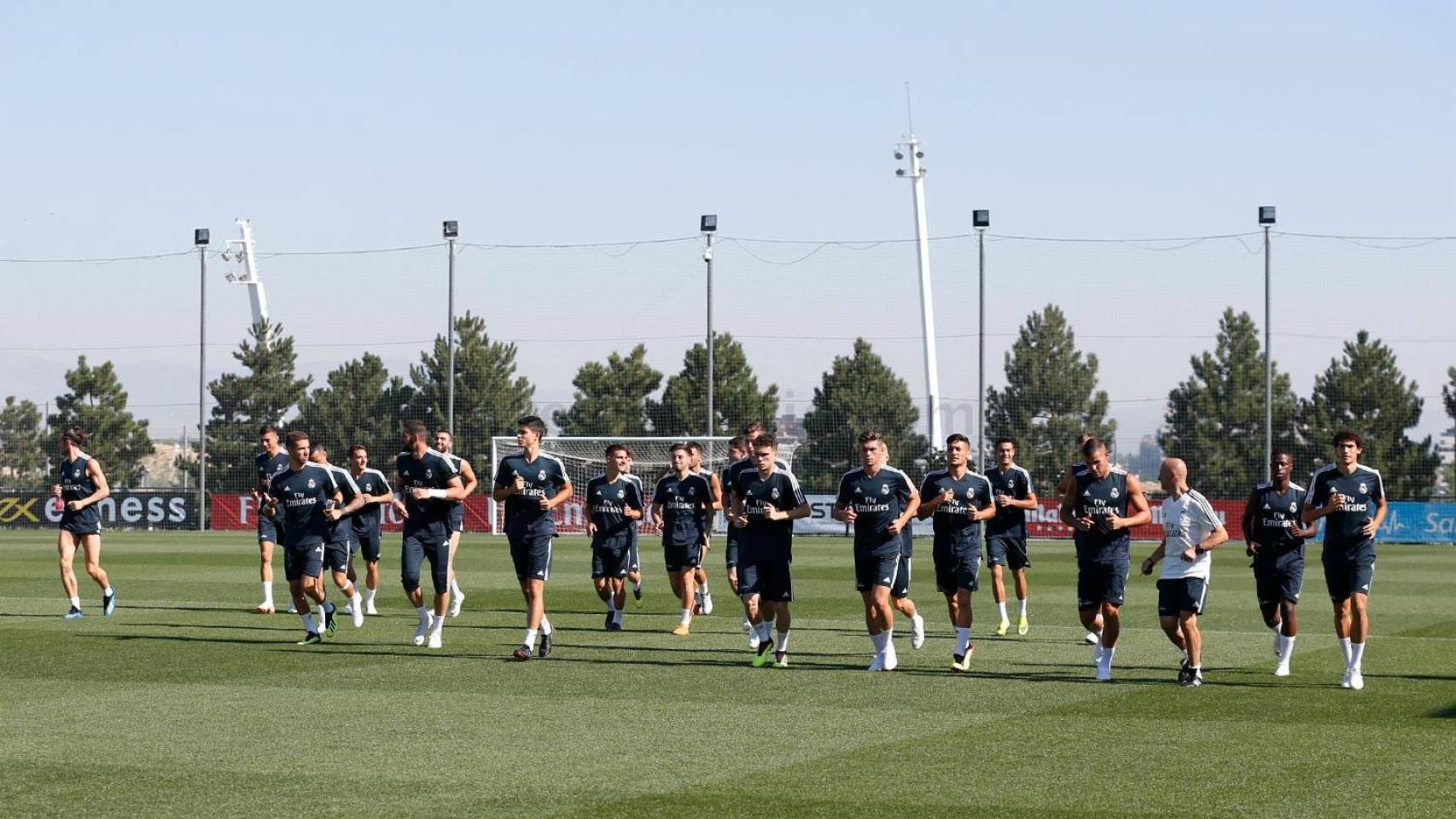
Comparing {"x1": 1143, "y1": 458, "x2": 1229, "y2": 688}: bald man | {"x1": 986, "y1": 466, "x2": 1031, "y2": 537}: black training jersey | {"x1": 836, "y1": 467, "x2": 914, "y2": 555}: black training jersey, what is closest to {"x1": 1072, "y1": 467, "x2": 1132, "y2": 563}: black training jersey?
{"x1": 1143, "y1": 458, "x2": 1229, "y2": 688}: bald man

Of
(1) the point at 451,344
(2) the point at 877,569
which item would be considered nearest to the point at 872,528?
(2) the point at 877,569

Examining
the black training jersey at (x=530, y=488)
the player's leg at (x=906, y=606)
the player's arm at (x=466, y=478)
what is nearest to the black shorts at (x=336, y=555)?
the player's arm at (x=466, y=478)

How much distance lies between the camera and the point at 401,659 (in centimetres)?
1586

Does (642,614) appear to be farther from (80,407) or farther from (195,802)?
(80,407)

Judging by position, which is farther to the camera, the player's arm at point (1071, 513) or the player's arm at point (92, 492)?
the player's arm at point (92, 492)

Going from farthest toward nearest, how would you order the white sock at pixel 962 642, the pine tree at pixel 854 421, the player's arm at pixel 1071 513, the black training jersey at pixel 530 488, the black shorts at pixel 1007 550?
the pine tree at pixel 854 421, the black shorts at pixel 1007 550, the black training jersey at pixel 530 488, the white sock at pixel 962 642, the player's arm at pixel 1071 513

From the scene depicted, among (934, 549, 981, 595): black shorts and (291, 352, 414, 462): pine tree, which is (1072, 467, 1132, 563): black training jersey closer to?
(934, 549, 981, 595): black shorts

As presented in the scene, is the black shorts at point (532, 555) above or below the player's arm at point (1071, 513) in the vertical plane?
below

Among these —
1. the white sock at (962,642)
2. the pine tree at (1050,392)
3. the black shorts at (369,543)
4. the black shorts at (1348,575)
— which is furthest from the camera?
the pine tree at (1050,392)

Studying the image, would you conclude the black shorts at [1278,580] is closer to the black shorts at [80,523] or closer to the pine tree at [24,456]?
the black shorts at [80,523]

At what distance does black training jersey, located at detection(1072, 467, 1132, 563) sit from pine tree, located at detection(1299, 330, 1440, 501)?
5662 cm

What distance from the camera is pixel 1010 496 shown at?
19281 millimetres

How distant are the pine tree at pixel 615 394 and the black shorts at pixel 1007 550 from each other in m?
55.8

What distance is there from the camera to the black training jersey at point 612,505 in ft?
62.0
